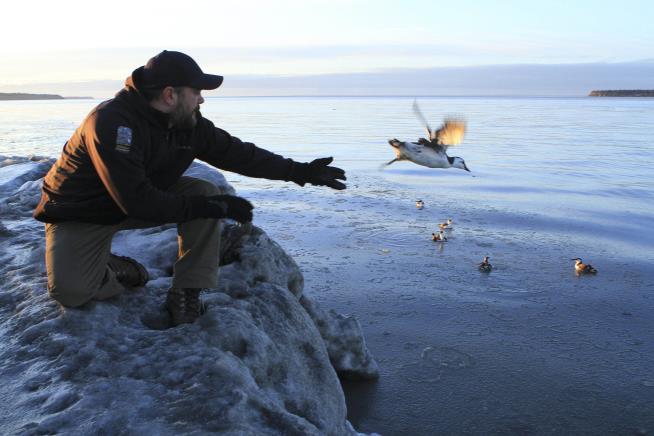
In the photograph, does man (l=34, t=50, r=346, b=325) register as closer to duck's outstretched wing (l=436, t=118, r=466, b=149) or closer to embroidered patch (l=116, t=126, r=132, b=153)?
embroidered patch (l=116, t=126, r=132, b=153)

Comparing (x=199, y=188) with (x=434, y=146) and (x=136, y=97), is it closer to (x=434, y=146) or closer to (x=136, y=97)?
(x=136, y=97)

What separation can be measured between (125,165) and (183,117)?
1.73 ft

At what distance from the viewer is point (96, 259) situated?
358 cm

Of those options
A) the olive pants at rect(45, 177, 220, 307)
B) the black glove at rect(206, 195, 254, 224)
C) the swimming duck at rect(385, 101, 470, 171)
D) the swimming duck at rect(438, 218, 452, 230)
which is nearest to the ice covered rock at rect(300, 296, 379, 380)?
the olive pants at rect(45, 177, 220, 307)

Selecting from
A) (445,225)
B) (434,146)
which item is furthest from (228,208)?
(445,225)

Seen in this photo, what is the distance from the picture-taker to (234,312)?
3680mm

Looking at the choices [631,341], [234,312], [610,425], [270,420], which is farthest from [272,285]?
[631,341]

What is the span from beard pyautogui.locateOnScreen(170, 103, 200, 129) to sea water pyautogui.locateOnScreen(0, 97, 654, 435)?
2.65 meters

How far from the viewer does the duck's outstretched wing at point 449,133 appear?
270 inches

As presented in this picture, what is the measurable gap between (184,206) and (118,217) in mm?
554

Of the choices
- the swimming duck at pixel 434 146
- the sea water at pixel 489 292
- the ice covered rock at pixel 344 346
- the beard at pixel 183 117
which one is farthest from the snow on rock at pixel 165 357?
the swimming duck at pixel 434 146

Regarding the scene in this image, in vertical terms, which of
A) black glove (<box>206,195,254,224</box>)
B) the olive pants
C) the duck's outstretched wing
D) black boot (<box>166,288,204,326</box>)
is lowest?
black boot (<box>166,288,204,326</box>)

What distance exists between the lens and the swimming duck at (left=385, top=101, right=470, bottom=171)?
21.5 ft

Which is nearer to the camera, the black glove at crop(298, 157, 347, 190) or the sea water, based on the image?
the black glove at crop(298, 157, 347, 190)
